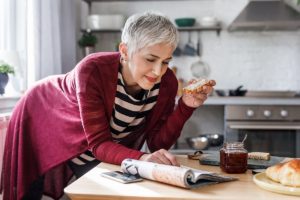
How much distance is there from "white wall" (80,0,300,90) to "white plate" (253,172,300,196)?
2.85m

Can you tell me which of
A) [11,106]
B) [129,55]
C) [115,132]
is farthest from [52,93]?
[11,106]

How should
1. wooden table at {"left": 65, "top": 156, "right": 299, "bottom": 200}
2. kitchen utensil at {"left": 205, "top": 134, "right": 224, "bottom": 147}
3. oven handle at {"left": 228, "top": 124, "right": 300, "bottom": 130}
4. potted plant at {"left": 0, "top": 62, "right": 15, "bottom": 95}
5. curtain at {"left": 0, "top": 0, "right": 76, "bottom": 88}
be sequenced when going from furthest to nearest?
kitchen utensil at {"left": 205, "top": 134, "right": 224, "bottom": 147}
oven handle at {"left": 228, "top": 124, "right": 300, "bottom": 130}
curtain at {"left": 0, "top": 0, "right": 76, "bottom": 88}
potted plant at {"left": 0, "top": 62, "right": 15, "bottom": 95}
wooden table at {"left": 65, "top": 156, "right": 299, "bottom": 200}

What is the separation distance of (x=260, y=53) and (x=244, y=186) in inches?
117

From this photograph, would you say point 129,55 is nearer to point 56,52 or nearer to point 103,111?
point 103,111

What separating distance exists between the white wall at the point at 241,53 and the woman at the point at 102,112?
2.22 metres

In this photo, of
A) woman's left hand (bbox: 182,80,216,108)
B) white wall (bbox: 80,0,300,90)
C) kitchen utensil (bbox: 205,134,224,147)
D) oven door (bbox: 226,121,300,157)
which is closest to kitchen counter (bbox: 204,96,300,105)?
oven door (bbox: 226,121,300,157)

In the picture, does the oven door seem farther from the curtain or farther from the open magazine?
the open magazine

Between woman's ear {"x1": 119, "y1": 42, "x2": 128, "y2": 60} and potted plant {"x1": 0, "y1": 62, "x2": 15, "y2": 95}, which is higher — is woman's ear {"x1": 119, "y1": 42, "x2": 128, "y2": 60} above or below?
above

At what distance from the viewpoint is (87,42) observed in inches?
145

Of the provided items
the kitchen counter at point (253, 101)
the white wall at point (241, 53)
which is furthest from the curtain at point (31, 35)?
the white wall at point (241, 53)

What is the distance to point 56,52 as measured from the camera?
2953 millimetres

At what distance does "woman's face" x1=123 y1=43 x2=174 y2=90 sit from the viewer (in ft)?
4.54

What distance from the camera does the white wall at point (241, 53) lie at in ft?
12.5

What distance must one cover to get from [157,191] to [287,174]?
33cm
